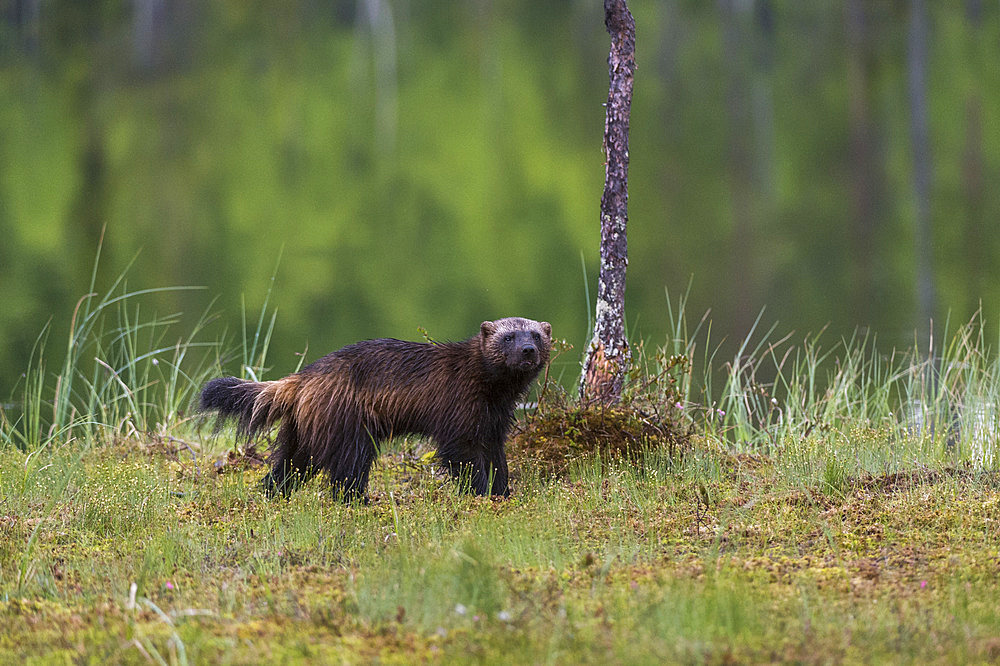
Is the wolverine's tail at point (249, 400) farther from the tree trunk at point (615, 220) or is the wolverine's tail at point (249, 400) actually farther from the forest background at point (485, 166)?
the forest background at point (485, 166)

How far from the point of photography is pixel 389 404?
20.3ft

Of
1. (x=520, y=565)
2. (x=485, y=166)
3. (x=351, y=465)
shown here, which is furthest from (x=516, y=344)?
(x=485, y=166)

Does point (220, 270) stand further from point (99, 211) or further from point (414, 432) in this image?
point (414, 432)

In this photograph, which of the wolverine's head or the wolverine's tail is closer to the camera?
the wolverine's head

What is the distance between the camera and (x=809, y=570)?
420cm

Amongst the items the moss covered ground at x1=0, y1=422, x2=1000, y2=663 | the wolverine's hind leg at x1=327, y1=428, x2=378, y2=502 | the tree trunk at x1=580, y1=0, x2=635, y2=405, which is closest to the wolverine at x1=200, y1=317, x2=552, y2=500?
the wolverine's hind leg at x1=327, y1=428, x2=378, y2=502

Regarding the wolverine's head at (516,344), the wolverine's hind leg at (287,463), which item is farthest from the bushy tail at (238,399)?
the wolverine's head at (516,344)

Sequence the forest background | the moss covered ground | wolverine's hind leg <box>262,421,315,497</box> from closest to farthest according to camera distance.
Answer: the moss covered ground → wolverine's hind leg <box>262,421,315,497</box> → the forest background

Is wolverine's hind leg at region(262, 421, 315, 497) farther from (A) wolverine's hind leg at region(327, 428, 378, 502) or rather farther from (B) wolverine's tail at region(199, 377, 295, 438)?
(A) wolverine's hind leg at region(327, 428, 378, 502)

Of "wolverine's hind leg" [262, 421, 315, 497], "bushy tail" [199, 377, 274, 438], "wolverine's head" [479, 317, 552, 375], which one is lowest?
"wolverine's hind leg" [262, 421, 315, 497]

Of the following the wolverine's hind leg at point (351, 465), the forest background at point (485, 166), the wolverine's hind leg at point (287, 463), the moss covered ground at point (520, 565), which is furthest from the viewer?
the forest background at point (485, 166)

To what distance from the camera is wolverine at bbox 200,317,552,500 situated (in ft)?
20.0

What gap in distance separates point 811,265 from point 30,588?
15.0 meters

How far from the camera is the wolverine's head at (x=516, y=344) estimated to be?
20.0ft
